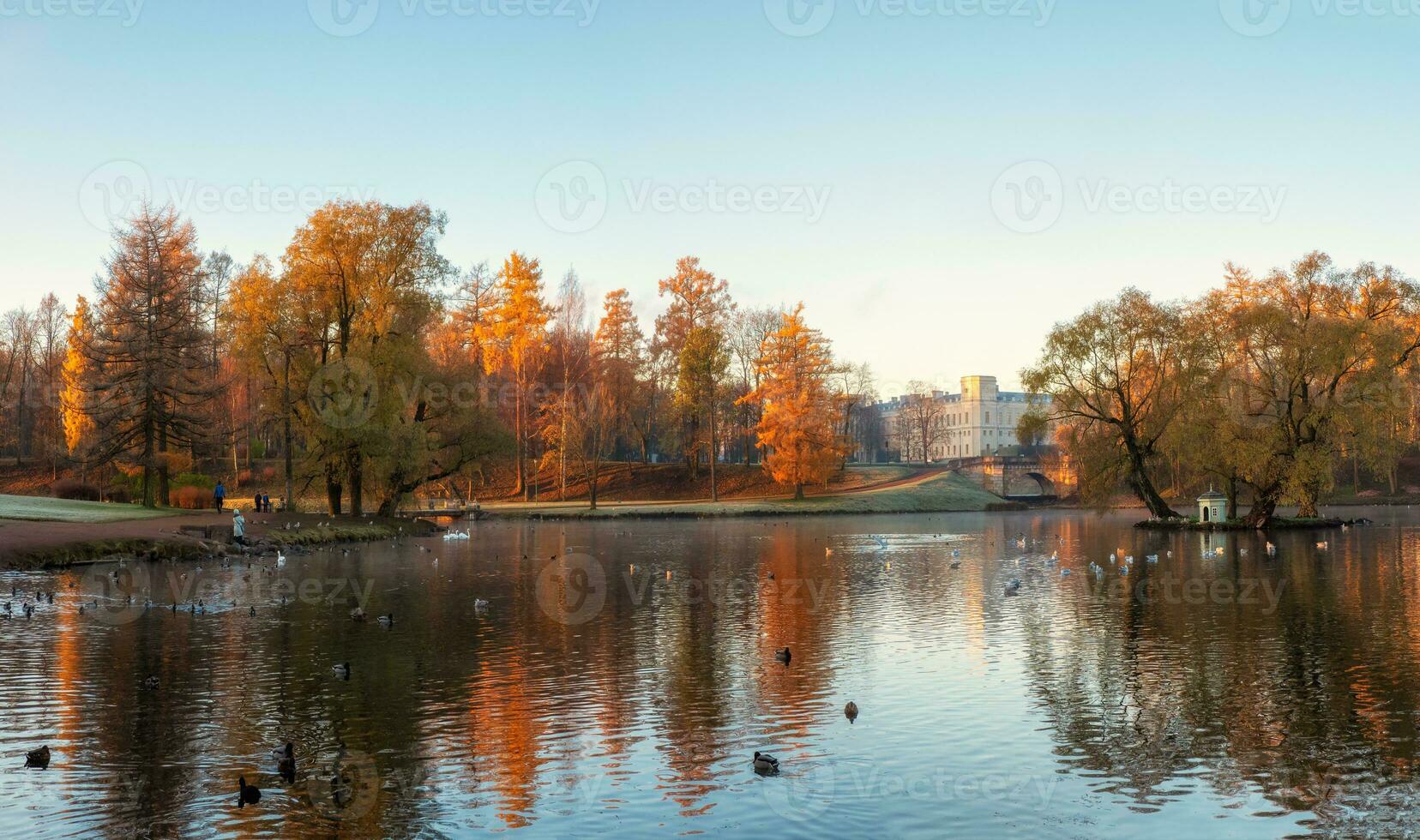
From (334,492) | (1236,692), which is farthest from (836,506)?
(1236,692)

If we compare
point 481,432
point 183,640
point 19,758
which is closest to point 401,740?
point 19,758

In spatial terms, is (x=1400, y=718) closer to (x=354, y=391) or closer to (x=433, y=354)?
(x=354, y=391)

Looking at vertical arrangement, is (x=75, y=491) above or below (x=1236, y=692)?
above

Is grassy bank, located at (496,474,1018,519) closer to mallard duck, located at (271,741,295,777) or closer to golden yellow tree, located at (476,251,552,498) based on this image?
golden yellow tree, located at (476,251,552,498)

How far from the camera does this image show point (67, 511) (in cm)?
5297

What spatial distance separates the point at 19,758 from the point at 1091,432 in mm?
66406

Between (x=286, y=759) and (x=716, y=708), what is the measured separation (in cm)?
662

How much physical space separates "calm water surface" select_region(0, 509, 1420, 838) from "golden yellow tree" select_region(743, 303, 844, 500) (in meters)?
58.8

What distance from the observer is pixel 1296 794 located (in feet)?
41.8

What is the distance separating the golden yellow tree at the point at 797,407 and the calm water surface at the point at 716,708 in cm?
5883

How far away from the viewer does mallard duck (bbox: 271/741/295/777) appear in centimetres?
1353

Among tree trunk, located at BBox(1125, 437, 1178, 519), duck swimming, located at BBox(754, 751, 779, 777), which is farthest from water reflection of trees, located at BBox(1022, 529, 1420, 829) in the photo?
tree trunk, located at BBox(1125, 437, 1178, 519)

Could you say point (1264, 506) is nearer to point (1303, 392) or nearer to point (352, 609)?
point (1303, 392)

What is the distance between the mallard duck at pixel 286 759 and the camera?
13.5m
